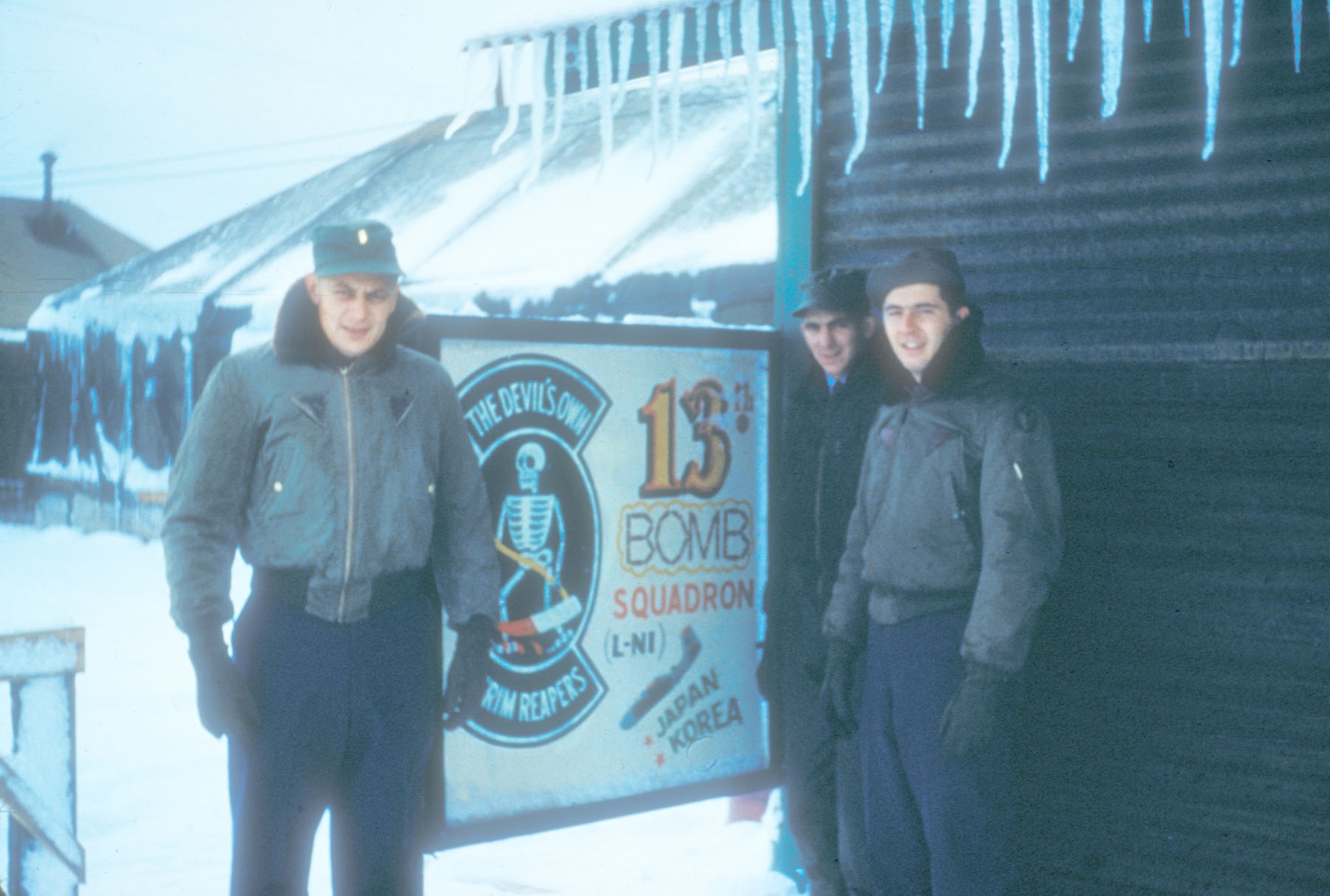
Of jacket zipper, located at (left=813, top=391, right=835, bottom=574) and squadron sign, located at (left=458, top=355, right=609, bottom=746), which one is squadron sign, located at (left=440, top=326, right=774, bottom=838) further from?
jacket zipper, located at (left=813, top=391, right=835, bottom=574)

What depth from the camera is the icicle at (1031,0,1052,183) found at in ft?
11.3

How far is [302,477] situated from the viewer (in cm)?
278

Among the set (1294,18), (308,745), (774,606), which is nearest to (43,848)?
(308,745)

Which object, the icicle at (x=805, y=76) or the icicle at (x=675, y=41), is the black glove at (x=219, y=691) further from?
the icicle at (x=805, y=76)

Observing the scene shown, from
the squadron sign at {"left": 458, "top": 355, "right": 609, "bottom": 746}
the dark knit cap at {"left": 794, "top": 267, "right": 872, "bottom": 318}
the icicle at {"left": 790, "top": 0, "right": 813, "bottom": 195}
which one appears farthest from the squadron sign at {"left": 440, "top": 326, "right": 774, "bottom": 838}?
the icicle at {"left": 790, "top": 0, "right": 813, "bottom": 195}

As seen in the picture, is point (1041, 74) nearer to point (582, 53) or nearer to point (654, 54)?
point (654, 54)

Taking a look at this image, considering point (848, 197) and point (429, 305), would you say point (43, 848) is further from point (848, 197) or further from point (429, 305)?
point (429, 305)

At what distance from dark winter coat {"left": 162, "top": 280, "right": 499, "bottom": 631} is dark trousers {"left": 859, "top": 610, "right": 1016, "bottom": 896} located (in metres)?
1.32

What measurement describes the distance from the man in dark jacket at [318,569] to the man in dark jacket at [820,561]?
139cm

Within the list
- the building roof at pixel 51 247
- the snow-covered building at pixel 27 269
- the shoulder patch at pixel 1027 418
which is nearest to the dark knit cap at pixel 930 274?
the shoulder patch at pixel 1027 418

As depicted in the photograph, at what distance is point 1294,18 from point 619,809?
3121 mm

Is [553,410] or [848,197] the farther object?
[848,197]

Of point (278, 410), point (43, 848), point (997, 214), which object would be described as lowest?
point (43, 848)

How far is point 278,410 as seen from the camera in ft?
9.16
